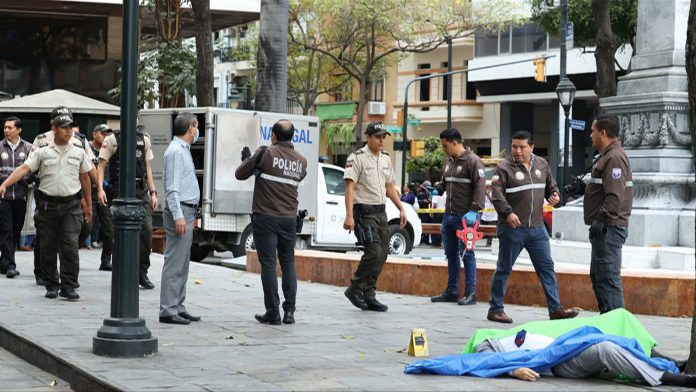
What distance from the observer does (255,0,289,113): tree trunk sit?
20.0m

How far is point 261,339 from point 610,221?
3.05 metres

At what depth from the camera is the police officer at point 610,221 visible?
1044cm

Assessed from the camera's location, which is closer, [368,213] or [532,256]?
[532,256]

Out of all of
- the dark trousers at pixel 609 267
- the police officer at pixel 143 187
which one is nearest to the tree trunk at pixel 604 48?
the police officer at pixel 143 187


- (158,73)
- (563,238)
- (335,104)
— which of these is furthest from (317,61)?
(563,238)

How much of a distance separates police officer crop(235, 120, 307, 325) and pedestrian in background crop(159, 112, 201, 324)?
51cm

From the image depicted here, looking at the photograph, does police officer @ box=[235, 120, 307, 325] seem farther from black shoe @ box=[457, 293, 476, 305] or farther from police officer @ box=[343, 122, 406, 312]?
black shoe @ box=[457, 293, 476, 305]

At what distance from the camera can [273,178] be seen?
11.0 metres

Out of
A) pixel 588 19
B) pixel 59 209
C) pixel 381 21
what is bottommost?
pixel 59 209

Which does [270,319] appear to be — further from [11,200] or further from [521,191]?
[11,200]

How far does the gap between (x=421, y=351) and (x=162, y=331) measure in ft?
7.81

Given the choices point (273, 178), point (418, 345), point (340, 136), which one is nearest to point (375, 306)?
point (273, 178)

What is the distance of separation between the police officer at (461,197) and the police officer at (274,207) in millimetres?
2437

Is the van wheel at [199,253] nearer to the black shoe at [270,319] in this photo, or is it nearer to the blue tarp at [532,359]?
the black shoe at [270,319]
